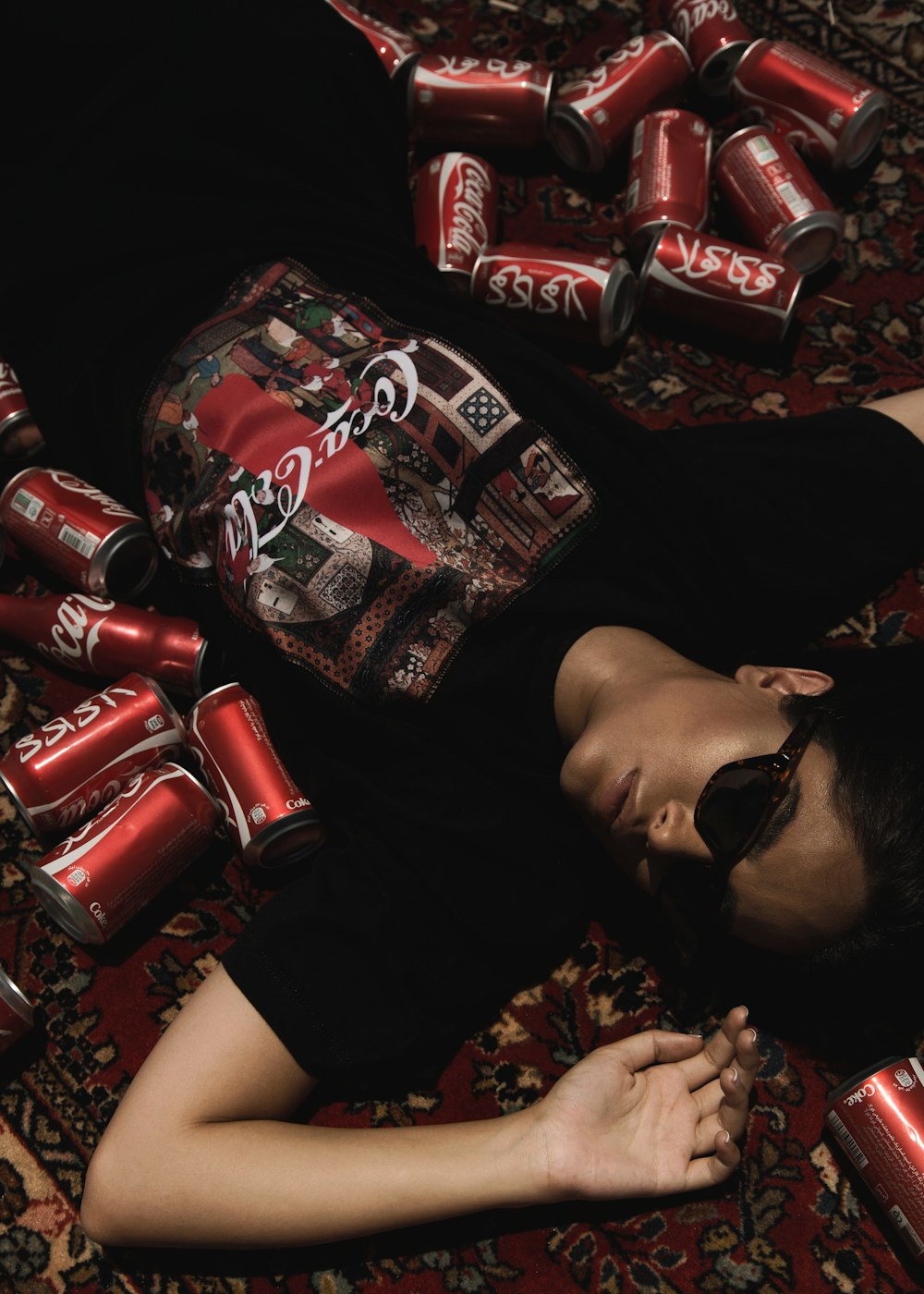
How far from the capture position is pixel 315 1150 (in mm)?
1006

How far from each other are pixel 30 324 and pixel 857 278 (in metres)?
1.23

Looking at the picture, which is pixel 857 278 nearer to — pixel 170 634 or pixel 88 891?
pixel 170 634

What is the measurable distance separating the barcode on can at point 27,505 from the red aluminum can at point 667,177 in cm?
96

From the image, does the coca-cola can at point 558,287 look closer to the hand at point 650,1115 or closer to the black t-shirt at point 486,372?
the black t-shirt at point 486,372

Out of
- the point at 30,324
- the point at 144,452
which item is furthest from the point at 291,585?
the point at 30,324

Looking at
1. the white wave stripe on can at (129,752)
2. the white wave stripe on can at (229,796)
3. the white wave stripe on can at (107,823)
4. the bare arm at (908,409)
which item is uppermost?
the white wave stripe on can at (129,752)

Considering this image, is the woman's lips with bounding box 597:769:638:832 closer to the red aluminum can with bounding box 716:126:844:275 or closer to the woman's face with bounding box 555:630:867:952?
the woman's face with bounding box 555:630:867:952

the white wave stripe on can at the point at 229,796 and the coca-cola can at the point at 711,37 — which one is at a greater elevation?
the coca-cola can at the point at 711,37

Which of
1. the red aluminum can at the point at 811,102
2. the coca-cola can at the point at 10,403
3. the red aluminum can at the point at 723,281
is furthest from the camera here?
the red aluminum can at the point at 811,102

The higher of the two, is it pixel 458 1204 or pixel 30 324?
pixel 30 324

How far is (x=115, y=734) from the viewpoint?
122 cm

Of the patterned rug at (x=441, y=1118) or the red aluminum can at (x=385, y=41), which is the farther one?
the red aluminum can at (x=385, y=41)

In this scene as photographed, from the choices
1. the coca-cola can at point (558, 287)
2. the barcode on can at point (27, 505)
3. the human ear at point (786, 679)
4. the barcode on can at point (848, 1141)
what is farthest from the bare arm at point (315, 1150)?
the coca-cola can at point (558, 287)

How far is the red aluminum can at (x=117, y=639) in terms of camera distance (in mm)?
1280
